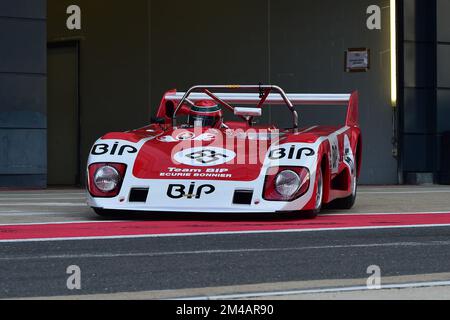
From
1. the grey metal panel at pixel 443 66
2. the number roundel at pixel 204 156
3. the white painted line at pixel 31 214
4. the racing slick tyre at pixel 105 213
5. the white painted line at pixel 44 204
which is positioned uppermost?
the grey metal panel at pixel 443 66

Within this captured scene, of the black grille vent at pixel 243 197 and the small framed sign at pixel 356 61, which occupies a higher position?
the small framed sign at pixel 356 61

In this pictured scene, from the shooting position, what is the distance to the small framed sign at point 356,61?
72.1 ft

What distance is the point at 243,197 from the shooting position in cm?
1004

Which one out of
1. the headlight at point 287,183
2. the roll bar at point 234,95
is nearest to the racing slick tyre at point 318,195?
the headlight at point 287,183

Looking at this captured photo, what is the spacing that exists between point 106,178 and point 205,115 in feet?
5.53

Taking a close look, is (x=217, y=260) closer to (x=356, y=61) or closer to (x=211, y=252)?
(x=211, y=252)

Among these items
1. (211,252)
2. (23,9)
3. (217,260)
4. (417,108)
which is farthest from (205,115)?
(417,108)

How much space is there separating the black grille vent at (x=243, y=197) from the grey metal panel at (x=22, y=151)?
922 cm

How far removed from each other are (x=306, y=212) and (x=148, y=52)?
11.9 m

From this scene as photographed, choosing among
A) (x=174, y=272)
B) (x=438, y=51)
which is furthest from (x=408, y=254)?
(x=438, y=51)

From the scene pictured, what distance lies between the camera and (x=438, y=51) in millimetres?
21406

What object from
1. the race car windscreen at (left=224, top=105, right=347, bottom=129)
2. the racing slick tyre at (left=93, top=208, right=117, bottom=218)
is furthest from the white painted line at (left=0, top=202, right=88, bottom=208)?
the race car windscreen at (left=224, top=105, right=347, bottom=129)

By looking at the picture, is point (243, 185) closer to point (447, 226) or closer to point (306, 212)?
point (306, 212)

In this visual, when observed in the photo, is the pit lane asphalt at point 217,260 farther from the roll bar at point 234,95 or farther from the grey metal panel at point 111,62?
the grey metal panel at point 111,62
